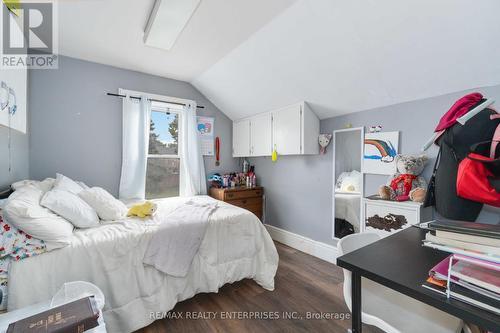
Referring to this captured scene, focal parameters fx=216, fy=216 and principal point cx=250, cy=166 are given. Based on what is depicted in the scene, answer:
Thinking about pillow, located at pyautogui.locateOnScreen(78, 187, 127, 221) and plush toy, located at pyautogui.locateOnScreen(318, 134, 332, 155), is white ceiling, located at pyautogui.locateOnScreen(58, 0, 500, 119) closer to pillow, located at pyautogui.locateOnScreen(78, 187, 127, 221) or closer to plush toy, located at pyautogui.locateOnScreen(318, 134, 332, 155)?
plush toy, located at pyautogui.locateOnScreen(318, 134, 332, 155)

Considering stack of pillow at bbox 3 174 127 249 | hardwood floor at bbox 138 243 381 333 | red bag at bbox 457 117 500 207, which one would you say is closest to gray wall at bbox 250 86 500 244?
red bag at bbox 457 117 500 207

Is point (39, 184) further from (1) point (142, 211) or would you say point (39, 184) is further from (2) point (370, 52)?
(2) point (370, 52)

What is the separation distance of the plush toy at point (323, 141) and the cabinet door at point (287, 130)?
287mm

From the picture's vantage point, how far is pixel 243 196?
11.2ft

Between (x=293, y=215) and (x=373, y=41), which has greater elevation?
(x=373, y=41)

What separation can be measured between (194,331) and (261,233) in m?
0.96

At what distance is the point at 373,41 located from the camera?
5.65 feet

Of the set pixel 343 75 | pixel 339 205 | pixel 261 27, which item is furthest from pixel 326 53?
pixel 339 205

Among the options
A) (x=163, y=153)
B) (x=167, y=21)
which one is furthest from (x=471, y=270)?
(x=163, y=153)

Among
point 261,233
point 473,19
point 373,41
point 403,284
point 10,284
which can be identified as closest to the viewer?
point 403,284

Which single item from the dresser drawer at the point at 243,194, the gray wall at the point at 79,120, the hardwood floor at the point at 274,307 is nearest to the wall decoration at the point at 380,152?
the hardwood floor at the point at 274,307

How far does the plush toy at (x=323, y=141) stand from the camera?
105 inches

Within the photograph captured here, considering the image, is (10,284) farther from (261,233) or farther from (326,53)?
(326,53)

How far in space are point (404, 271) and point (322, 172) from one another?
2112 millimetres
